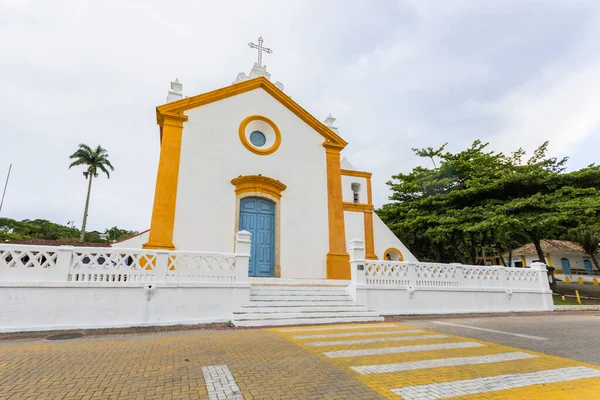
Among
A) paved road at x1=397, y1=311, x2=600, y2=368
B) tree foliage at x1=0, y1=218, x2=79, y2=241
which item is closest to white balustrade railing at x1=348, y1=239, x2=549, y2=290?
paved road at x1=397, y1=311, x2=600, y2=368

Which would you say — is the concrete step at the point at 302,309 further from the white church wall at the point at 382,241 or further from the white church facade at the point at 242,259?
the white church wall at the point at 382,241

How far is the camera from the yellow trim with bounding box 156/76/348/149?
35.9 feet

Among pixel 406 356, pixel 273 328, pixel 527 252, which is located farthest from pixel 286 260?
pixel 527 252

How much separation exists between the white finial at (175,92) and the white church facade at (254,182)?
0.04m

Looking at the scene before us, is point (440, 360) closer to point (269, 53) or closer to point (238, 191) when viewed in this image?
point (238, 191)

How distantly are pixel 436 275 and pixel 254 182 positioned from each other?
686 cm

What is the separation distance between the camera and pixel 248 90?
40.8ft

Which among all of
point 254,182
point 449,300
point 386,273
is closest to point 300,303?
point 386,273

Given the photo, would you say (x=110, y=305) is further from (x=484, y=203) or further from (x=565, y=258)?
(x=565, y=258)

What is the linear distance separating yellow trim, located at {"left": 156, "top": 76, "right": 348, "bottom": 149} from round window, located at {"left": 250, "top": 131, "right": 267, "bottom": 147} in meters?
1.68

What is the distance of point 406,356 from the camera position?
14.1 ft

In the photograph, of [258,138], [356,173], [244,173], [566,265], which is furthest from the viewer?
[566,265]

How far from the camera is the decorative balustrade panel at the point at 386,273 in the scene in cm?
905

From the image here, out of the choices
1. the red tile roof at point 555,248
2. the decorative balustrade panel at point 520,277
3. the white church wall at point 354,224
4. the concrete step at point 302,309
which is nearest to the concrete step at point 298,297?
the concrete step at point 302,309
